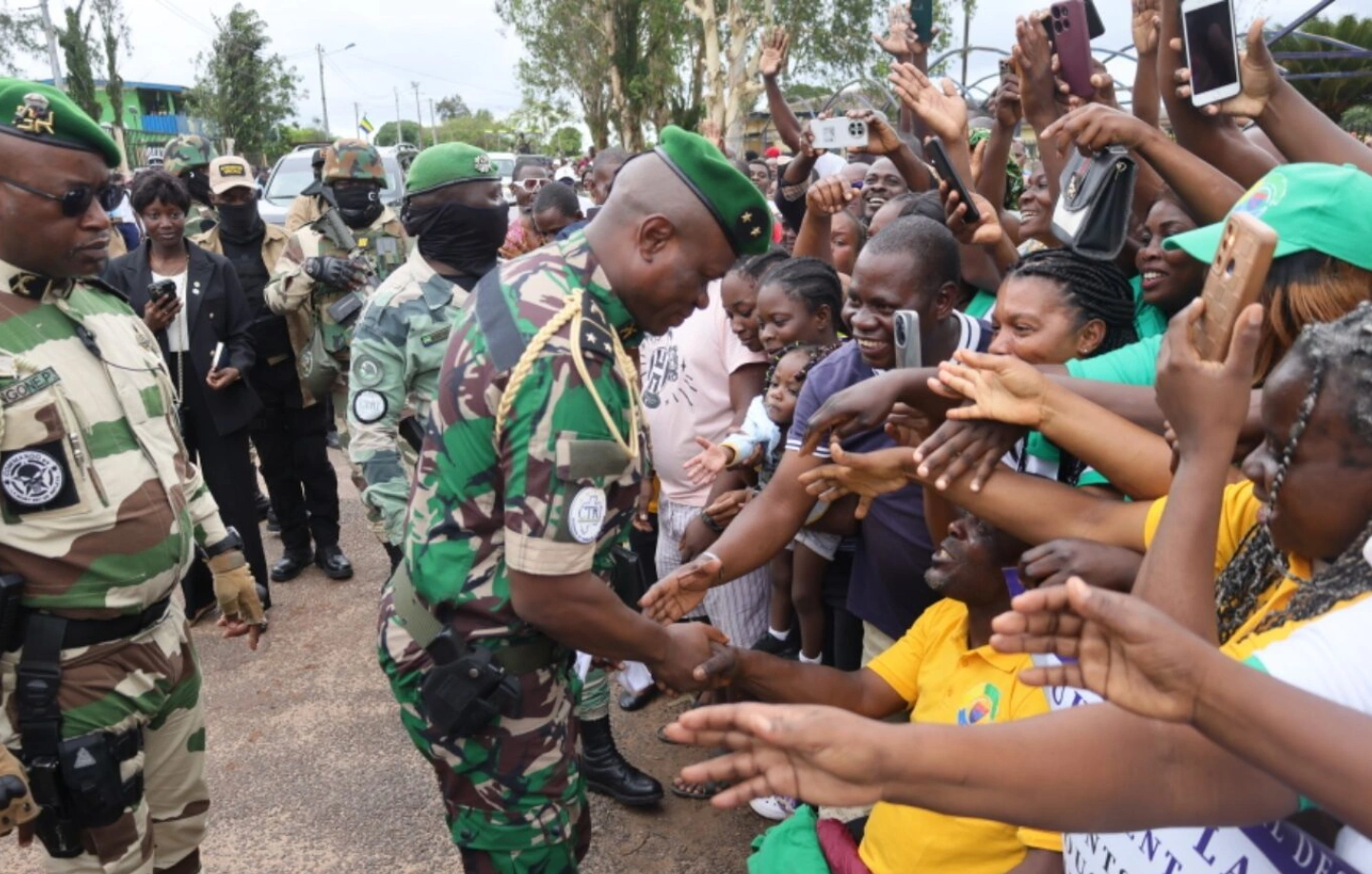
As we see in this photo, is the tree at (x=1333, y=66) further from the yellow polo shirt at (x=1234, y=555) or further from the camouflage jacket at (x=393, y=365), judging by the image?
the yellow polo shirt at (x=1234, y=555)

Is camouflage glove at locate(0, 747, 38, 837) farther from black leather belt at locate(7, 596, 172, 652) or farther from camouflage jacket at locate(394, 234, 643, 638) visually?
camouflage jacket at locate(394, 234, 643, 638)

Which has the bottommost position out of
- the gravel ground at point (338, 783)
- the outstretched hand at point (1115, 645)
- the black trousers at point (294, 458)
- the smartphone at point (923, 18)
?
the gravel ground at point (338, 783)

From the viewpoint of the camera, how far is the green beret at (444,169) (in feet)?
10.9

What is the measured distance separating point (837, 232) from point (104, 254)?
8.95 feet

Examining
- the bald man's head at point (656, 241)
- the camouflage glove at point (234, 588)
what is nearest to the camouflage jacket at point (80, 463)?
the camouflage glove at point (234, 588)

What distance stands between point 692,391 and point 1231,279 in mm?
2440

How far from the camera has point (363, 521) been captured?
6348 mm

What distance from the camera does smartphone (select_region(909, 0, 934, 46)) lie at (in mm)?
4289

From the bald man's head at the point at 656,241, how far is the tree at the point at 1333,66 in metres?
7.76

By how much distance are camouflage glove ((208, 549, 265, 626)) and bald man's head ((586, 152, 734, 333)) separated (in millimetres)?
1706

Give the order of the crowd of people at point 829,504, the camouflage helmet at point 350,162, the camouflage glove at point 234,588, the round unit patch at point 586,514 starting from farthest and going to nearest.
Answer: the camouflage helmet at point 350,162 → the camouflage glove at point 234,588 → the round unit patch at point 586,514 → the crowd of people at point 829,504

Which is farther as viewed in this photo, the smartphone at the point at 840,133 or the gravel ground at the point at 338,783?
the smartphone at the point at 840,133

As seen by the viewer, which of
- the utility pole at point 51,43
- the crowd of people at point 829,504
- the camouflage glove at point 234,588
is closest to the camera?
the crowd of people at point 829,504

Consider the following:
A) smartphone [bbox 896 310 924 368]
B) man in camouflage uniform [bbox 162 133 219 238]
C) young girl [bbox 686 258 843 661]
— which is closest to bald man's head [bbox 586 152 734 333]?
smartphone [bbox 896 310 924 368]
